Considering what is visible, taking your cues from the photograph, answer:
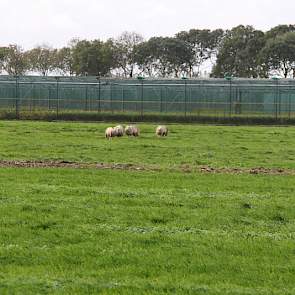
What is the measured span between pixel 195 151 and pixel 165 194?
1054cm

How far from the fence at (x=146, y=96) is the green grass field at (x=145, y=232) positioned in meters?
39.2

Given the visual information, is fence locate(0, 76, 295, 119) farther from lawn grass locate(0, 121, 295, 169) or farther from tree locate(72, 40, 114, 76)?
tree locate(72, 40, 114, 76)

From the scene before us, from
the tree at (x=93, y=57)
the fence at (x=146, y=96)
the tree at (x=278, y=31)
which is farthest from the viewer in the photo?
the tree at (x=278, y=31)

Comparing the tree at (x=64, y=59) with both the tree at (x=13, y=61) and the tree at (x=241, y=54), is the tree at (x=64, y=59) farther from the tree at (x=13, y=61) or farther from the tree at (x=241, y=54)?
the tree at (x=241, y=54)

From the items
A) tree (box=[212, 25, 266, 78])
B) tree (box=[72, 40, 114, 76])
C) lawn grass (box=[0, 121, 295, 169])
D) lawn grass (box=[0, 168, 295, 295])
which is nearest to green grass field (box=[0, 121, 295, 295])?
lawn grass (box=[0, 168, 295, 295])

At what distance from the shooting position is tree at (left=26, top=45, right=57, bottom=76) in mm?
88250

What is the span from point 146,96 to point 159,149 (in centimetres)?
3475

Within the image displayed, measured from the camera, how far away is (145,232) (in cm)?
826

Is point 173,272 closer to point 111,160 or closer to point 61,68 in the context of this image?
point 111,160

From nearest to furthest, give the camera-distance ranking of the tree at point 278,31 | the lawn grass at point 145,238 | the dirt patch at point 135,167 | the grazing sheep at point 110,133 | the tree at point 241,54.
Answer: the lawn grass at point 145,238
the dirt patch at point 135,167
the grazing sheep at point 110,133
the tree at point 241,54
the tree at point 278,31

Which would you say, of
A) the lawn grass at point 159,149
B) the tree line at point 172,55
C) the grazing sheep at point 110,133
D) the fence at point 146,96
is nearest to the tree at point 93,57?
the tree line at point 172,55

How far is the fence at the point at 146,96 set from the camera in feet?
179

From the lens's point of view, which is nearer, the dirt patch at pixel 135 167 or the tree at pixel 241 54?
the dirt patch at pixel 135 167

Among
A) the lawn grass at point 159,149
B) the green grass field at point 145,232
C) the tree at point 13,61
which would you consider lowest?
the lawn grass at point 159,149
